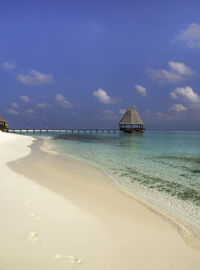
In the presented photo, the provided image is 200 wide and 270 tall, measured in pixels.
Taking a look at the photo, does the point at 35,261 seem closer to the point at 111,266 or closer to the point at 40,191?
the point at 111,266

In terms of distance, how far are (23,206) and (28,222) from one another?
827 mm

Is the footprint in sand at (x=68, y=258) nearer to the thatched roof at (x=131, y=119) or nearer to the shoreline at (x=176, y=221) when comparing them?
the shoreline at (x=176, y=221)

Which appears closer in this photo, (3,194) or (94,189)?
(3,194)

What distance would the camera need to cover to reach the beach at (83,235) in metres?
2.54

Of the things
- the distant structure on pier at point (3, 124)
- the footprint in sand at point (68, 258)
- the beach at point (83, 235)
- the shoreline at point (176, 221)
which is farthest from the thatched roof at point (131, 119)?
the footprint in sand at point (68, 258)

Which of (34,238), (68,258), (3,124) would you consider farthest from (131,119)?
(68,258)

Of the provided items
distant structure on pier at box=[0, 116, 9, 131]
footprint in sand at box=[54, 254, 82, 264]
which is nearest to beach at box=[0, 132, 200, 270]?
footprint in sand at box=[54, 254, 82, 264]

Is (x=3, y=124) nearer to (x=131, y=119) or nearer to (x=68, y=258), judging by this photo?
(x=131, y=119)

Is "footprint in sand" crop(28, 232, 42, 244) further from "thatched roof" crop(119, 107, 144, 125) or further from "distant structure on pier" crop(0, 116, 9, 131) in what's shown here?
"thatched roof" crop(119, 107, 144, 125)

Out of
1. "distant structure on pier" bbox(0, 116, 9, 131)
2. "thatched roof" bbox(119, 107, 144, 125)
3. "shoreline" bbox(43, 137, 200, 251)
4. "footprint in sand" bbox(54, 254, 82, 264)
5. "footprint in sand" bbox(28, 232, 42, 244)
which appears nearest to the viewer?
"footprint in sand" bbox(54, 254, 82, 264)

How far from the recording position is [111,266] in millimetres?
2514

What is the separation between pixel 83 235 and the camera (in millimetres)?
3201

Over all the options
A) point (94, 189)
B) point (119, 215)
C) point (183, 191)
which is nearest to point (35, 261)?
point (119, 215)

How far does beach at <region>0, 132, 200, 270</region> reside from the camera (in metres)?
2.54
